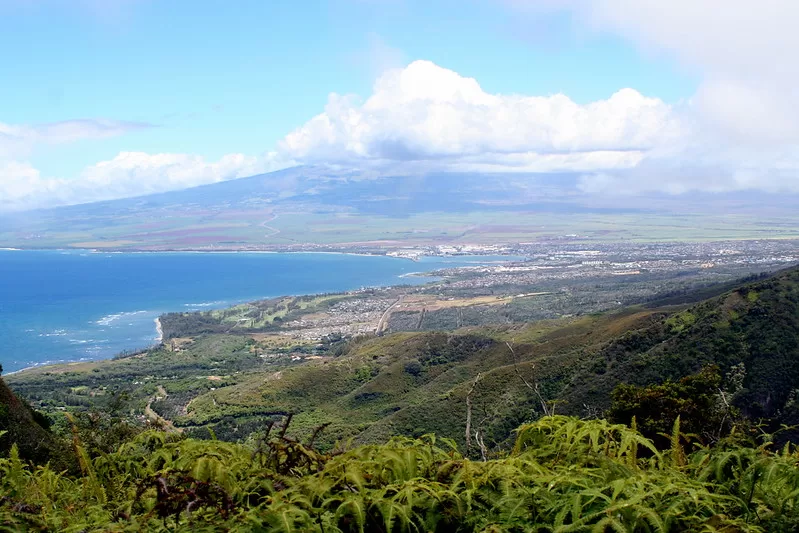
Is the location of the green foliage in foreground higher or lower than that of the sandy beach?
higher

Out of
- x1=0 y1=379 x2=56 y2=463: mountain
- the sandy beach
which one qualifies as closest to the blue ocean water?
the sandy beach

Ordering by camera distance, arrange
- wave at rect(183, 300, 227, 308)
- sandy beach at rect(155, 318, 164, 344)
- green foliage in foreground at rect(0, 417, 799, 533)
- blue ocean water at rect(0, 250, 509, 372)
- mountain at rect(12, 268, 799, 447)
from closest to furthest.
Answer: green foliage in foreground at rect(0, 417, 799, 533)
mountain at rect(12, 268, 799, 447)
sandy beach at rect(155, 318, 164, 344)
blue ocean water at rect(0, 250, 509, 372)
wave at rect(183, 300, 227, 308)

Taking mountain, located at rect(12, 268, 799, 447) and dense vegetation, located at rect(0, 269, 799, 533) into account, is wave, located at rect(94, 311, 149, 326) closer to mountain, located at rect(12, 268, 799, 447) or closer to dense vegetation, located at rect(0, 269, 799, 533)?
mountain, located at rect(12, 268, 799, 447)

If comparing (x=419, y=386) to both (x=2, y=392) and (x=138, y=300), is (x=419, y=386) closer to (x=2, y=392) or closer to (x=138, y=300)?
(x=2, y=392)

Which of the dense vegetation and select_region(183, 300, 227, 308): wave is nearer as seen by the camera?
the dense vegetation

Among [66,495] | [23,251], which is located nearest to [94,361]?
[66,495]

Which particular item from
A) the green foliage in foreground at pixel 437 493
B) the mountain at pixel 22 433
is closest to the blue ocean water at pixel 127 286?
the mountain at pixel 22 433

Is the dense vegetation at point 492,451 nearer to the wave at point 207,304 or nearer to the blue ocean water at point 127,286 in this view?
the blue ocean water at point 127,286
